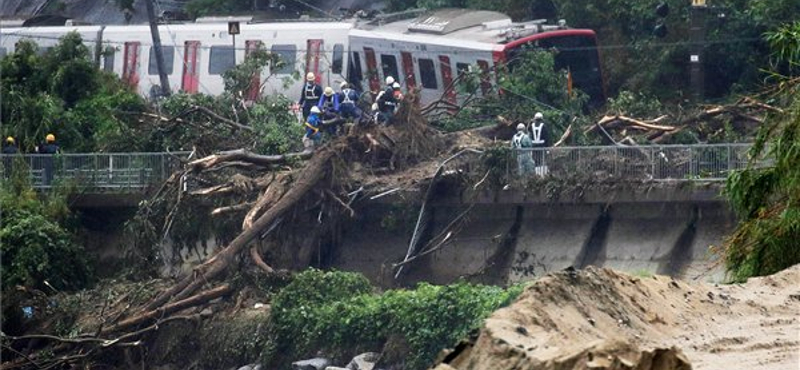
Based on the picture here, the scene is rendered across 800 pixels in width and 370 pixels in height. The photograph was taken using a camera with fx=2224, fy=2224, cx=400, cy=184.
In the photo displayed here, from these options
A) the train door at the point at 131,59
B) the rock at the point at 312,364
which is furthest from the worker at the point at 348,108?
the train door at the point at 131,59

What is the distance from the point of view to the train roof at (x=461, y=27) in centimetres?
4259

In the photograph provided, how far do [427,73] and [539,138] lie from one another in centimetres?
804

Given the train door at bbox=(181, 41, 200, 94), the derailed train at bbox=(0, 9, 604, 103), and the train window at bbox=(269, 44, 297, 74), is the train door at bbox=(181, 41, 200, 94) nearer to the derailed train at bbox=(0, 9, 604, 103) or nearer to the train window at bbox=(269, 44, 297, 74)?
the derailed train at bbox=(0, 9, 604, 103)

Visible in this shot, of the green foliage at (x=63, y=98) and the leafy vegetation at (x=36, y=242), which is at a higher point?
the green foliage at (x=63, y=98)

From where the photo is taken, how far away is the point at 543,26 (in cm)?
4306

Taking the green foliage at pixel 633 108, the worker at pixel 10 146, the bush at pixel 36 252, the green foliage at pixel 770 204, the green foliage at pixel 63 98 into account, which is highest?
the green foliage at pixel 770 204

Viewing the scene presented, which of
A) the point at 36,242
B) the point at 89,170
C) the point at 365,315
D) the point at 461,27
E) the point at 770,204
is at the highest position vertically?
the point at 770,204

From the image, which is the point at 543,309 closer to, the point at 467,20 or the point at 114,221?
the point at 114,221

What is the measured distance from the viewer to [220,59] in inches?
1918

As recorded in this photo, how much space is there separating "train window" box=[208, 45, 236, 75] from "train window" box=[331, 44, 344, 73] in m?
3.04

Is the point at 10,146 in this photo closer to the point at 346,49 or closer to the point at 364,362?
the point at 364,362

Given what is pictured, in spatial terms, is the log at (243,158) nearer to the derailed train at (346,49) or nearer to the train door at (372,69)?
the derailed train at (346,49)

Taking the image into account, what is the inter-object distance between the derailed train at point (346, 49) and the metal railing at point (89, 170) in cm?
400

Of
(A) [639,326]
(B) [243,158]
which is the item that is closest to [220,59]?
(B) [243,158]
